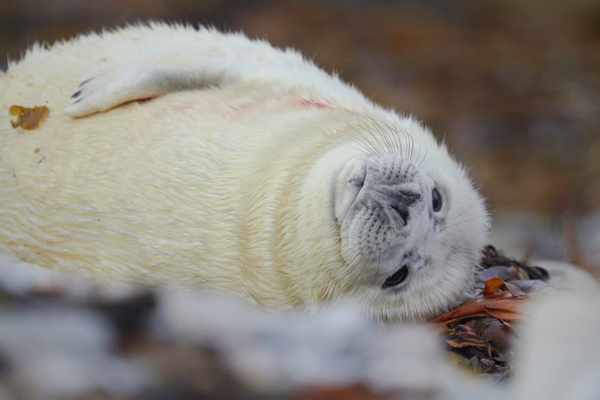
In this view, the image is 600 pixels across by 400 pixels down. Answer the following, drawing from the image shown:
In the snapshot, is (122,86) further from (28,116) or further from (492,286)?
(492,286)

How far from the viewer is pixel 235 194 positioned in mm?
2625

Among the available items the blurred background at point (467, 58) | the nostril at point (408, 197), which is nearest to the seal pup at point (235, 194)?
the nostril at point (408, 197)

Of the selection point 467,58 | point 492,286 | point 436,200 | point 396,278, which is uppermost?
point 467,58

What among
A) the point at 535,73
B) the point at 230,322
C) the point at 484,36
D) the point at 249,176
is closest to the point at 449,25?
the point at 484,36

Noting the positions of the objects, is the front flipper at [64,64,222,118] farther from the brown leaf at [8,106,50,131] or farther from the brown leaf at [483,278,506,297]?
the brown leaf at [483,278,506,297]

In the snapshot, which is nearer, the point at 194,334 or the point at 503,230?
the point at 194,334

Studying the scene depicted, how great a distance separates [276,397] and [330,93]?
7.57ft

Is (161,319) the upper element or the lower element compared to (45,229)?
lower

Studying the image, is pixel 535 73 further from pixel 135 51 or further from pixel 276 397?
pixel 276 397

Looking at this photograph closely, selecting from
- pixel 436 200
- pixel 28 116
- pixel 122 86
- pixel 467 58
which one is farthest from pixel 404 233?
pixel 467 58

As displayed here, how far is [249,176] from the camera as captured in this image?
8.73 feet

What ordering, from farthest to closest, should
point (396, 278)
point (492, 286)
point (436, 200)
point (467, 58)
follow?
point (467, 58) < point (492, 286) < point (436, 200) < point (396, 278)

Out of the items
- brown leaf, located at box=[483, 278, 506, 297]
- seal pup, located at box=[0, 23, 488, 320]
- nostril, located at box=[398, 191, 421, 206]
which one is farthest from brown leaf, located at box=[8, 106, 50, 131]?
brown leaf, located at box=[483, 278, 506, 297]

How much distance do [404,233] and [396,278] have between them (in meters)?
0.19
